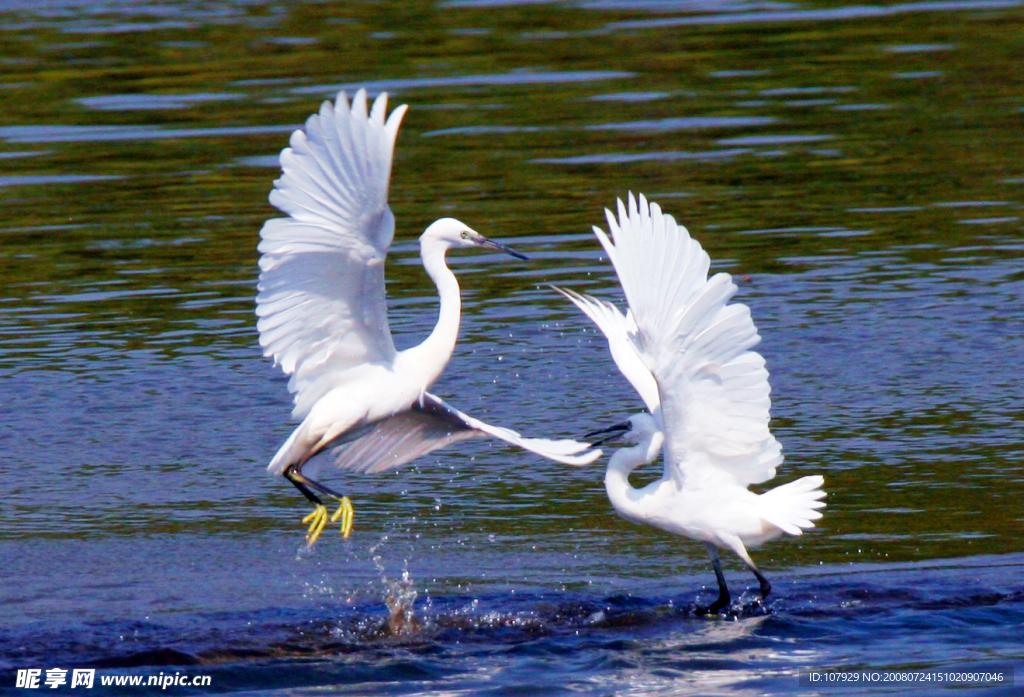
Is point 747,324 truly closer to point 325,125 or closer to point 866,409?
point 325,125

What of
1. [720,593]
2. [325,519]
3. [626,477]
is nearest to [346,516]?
[325,519]

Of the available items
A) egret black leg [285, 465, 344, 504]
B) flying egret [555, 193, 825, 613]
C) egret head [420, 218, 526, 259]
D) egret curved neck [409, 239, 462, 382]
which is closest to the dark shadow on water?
flying egret [555, 193, 825, 613]

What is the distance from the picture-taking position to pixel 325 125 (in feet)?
20.1

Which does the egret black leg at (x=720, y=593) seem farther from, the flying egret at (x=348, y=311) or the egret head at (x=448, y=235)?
the egret head at (x=448, y=235)

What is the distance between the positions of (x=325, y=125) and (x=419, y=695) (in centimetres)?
228

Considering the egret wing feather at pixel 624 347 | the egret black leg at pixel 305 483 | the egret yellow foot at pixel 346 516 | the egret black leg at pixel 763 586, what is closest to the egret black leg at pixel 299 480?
the egret black leg at pixel 305 483

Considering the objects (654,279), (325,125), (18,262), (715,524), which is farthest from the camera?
(18,262)

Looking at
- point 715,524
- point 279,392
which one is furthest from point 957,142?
point 715,524

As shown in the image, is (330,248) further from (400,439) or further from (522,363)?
(522,363)

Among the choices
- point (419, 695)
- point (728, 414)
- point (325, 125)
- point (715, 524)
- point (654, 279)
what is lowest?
point (419, 695)

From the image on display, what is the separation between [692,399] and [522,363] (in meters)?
3.87

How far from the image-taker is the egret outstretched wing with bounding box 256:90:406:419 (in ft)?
20.1

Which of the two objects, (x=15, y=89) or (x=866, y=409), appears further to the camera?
(x=15, y=89)

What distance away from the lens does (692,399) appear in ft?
22.1
